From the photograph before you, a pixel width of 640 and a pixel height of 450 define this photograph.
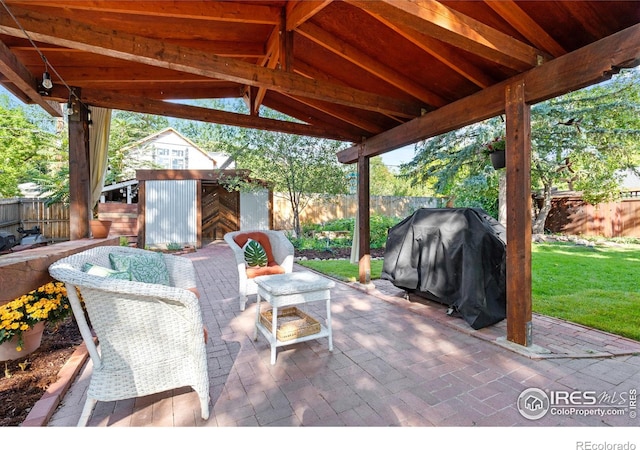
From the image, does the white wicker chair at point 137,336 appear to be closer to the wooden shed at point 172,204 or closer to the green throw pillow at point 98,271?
the green throw pillow at point 98,271

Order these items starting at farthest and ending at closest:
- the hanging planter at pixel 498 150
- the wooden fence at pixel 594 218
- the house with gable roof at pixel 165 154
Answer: the house with gable roof at pixel 165 154, the wooden fence at pixel 594 218, the hanging planter at pixel 498 150

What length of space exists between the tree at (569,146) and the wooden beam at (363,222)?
12.9 feet

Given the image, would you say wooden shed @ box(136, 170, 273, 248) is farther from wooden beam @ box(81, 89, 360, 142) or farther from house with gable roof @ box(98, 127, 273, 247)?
wooden beam @ box(81, 89, 360, 142)

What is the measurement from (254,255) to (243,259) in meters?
0.22

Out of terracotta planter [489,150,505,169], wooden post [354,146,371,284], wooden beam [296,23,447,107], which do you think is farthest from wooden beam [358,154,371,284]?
terracotta planter [489,150,505,169]

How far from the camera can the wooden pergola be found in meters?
2.17

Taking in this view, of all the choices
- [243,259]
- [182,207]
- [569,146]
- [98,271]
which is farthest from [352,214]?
[98,271]

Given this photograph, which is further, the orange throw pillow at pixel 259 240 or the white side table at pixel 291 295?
the orange throw pillow at pixel 259 240

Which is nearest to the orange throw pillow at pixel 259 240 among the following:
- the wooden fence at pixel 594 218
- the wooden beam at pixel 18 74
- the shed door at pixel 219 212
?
the wooden beam at pixel 18 74

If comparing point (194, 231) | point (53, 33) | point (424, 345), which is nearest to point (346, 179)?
point (194, 231)

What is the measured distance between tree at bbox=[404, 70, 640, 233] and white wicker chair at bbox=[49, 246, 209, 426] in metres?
7.63

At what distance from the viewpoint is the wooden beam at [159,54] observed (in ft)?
7.06

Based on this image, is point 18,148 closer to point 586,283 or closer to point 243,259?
point 243,259

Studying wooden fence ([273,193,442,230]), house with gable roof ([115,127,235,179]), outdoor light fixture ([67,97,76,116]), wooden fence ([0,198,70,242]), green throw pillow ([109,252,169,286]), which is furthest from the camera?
house with gable roof ([115,127,235,179])
